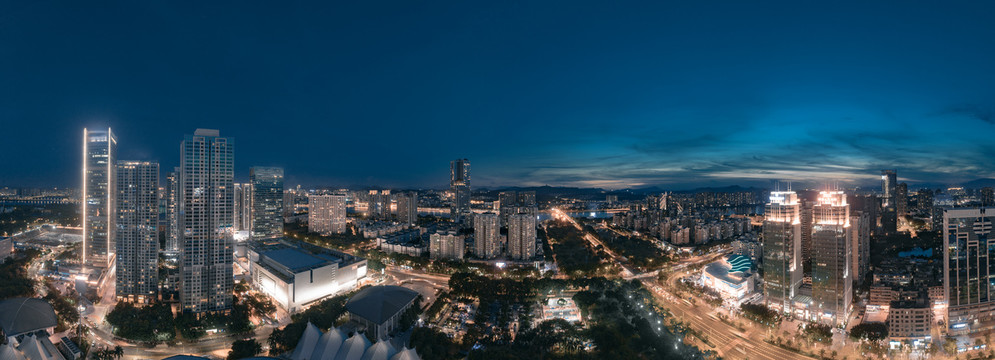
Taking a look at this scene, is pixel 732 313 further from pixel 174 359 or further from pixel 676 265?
pixel 174 359

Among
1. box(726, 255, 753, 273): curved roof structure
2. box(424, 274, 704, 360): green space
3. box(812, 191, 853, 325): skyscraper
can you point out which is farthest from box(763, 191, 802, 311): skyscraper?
box(424, 274, 704, 360): green space

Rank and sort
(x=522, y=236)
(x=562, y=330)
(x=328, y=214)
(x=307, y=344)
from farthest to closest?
1. (x=328, y=214)
2. (x=522, y=236)
3. (x=562, y=330)
4. (x=307, y=344)

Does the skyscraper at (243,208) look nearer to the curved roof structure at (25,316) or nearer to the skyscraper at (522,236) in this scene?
the curved roof structure at (25,316)

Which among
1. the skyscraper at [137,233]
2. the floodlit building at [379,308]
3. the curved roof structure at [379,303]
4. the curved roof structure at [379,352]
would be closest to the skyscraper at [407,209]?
the skyscraper at [137,233]

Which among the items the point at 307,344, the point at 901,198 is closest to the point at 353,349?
the point at 307,344

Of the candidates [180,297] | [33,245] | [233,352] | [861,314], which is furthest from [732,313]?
[33,245]

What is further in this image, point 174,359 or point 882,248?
point 882,248

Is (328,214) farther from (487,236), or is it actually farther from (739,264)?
(739,264)
